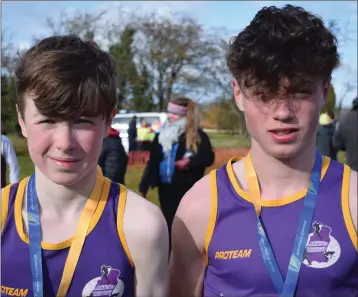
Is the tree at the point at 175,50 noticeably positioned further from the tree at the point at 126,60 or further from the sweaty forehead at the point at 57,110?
the sweaty forehead at the point at 57,110

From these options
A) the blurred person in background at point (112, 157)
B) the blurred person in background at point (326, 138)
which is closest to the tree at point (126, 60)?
the blurred person in background at point (326, 138)

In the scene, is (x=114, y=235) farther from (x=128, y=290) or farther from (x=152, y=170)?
(x=152, y=170)

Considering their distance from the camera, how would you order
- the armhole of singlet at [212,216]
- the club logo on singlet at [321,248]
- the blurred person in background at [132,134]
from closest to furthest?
→ the club logo on singlet at [321,248] → the armhole of singlet at [212,216] → the blurred person in background at [132,134]

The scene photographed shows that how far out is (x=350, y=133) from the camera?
21.9 ft

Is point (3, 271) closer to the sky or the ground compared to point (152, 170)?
closer to the sky

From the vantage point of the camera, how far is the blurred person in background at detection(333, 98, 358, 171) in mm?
6621

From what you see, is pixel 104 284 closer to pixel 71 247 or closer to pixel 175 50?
pixel 71 247

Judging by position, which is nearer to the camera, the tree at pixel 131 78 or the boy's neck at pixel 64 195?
the boy's neck at pixel 64 195

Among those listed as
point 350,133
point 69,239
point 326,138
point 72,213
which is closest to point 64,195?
point 72,213

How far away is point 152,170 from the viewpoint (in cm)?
628

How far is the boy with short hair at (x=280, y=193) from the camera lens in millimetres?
2100

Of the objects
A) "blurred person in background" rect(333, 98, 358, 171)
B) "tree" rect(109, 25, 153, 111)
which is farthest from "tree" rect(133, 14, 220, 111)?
"blurred person in background" rect(333, 98, 358, 171)

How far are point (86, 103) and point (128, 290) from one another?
69cm

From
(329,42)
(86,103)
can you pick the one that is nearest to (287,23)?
(329,42)
